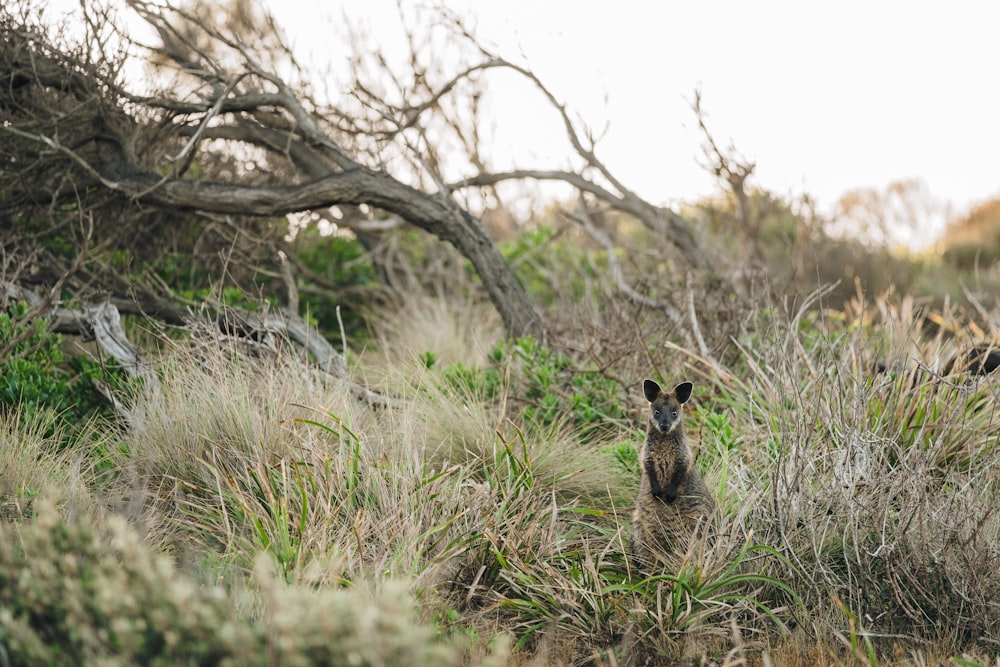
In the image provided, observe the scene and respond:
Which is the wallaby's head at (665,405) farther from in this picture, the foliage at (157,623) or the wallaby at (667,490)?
the foliage at (157,623)

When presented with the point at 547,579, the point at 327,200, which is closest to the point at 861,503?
the point at 547,579

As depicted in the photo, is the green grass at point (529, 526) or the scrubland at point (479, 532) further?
the green grass at point (529, 526)

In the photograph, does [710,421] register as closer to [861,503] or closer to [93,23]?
[861,503]

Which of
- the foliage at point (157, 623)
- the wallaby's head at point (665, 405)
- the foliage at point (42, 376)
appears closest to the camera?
the foliage at point (157, 623)

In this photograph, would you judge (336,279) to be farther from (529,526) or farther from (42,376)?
(529,526)

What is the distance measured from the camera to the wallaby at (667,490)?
4844mm

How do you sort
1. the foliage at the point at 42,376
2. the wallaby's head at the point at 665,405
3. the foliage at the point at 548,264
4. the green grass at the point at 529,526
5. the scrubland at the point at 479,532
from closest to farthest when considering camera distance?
Answer: the scrubland at the point at 479,532 < the green grass at the point at 529,526 < the wallaby's head at the point at 665,405 < the foliage at the point at 42,376 < the foliage at the point at 548,264

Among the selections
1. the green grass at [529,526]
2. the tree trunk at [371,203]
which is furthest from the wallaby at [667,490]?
the tree trunk at [371,203]

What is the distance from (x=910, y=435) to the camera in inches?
228

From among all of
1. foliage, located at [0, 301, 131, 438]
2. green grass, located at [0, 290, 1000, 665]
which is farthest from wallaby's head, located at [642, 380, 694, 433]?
foliage, located at [0, 301, 131, 438]

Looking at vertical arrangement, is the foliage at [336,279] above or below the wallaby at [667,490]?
above

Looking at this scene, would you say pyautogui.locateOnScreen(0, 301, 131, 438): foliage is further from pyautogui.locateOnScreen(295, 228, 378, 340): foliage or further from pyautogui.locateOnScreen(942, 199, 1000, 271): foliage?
pyautogui.locateOnScreen(942, 199, 1000, 271): foliage

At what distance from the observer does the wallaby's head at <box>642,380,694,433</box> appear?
4.79m

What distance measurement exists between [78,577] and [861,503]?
12.2 ft
